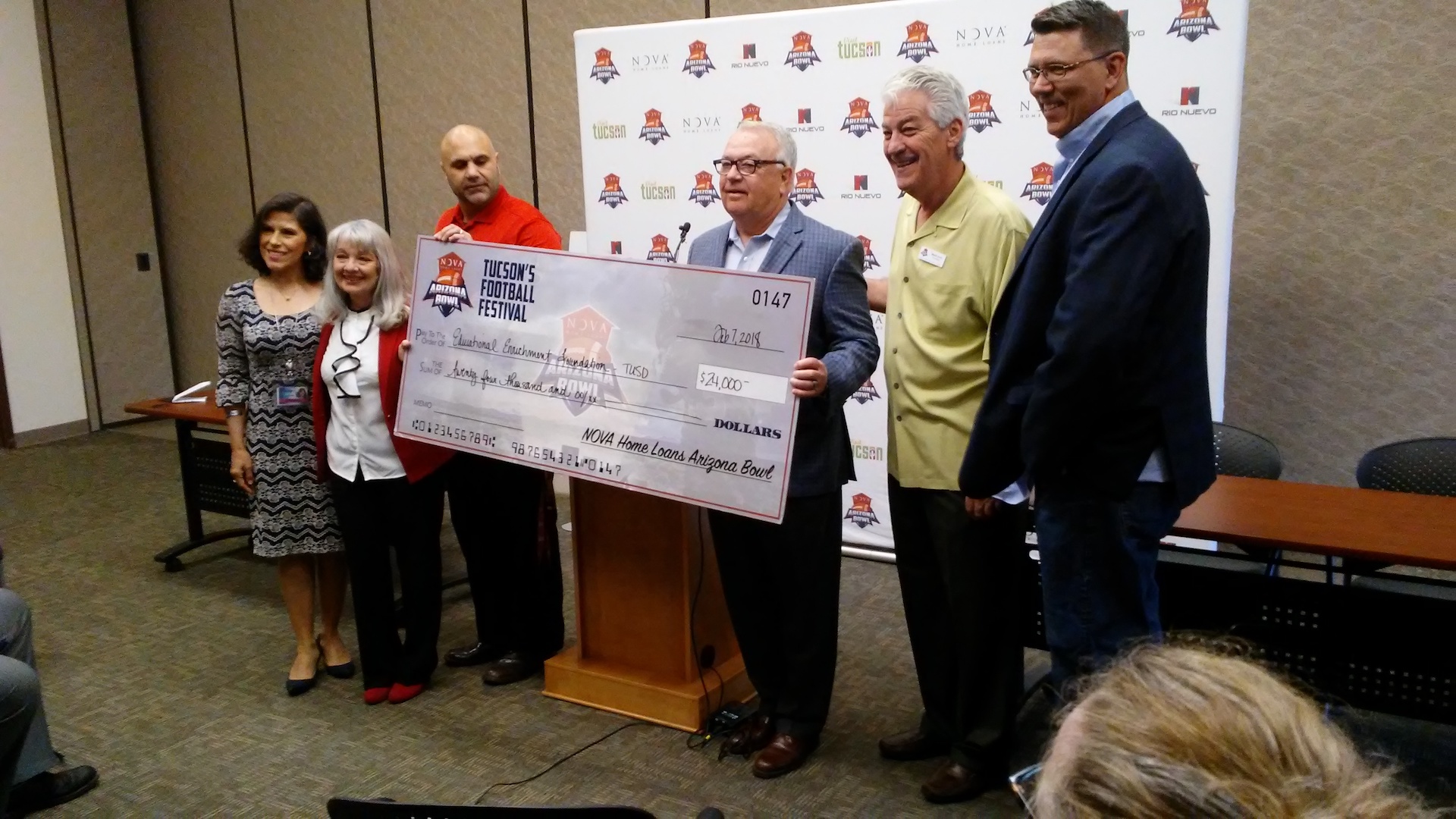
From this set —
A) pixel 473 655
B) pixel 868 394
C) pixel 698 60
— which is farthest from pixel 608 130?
pixel 473 655

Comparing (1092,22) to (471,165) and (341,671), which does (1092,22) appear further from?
(341,671)

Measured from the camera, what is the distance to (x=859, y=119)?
4047 millimetres

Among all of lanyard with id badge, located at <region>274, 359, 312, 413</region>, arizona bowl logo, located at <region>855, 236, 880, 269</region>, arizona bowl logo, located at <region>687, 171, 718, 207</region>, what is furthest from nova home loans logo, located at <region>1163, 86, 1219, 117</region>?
lanyard with id badge, located at <region>274, 359, 312, 413</region>

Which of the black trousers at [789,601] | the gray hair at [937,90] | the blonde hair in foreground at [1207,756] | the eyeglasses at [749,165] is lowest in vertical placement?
the black trousers at [789,601]

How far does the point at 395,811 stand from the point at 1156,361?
1481 millimetres

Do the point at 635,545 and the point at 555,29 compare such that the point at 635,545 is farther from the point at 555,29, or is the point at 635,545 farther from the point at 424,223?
the point at 424,223

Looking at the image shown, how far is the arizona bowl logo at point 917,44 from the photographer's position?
387 centimetres

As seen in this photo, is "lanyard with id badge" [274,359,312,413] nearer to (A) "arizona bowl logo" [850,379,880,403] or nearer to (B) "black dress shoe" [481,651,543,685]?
(B) "black dress shoe" [481,651,543,685]

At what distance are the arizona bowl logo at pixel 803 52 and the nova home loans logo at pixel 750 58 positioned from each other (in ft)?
0.38

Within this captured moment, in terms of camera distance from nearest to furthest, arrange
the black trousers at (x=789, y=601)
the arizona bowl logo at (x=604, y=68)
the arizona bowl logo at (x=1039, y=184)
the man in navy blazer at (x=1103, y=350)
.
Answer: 1. the man in navy blazer at (x=1103, y=350)
2. the black trousers at (x=789, y=601)
3. the arizona bowl logo at (x=1039, y=184)
4. the arizona bowl logo at (x=604, y=68)

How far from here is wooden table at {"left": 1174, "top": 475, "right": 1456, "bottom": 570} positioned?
7.55ft

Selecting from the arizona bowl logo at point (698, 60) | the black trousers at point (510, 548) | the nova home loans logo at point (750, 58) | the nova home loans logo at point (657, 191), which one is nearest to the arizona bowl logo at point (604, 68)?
the arizona bowl logo at point (698, 60)

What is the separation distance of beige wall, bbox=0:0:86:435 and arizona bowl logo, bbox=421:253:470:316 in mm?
5089

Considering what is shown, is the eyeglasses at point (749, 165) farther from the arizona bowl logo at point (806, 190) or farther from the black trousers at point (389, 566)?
the arizona bowl logo at point (806, 190)
